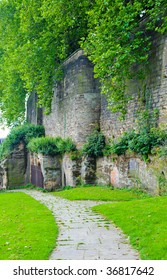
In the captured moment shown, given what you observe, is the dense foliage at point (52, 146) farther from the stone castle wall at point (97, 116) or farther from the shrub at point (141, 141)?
the shrub at point (141, 141)

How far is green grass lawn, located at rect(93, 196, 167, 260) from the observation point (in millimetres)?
5473

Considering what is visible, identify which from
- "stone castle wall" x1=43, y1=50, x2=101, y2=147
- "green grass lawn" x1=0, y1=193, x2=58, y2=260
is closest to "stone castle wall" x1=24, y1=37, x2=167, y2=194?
"stone castle wall" x1=43, y1=50, x2=101, y2=147

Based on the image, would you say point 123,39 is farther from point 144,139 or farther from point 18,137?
point 18,137

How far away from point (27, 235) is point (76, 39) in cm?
1470

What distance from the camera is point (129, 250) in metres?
5.75

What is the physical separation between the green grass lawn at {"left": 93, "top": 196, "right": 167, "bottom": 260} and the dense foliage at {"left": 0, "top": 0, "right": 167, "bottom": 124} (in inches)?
195

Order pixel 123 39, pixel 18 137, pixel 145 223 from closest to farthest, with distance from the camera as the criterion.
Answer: pixel 145 223 → pixel 123 39 → pixel 18 137

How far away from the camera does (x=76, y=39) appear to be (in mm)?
19453

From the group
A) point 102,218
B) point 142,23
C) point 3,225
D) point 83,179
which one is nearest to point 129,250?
point 102,218

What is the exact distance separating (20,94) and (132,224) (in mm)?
22373

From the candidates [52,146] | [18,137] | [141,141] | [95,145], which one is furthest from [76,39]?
[141,141]

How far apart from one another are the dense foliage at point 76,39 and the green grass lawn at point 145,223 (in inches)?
195

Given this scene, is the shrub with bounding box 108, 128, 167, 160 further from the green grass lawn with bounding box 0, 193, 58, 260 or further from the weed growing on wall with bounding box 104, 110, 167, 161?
the green grass lawn with bounding box 0, 193, 58, 260

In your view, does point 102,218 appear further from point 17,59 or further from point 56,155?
→ point 17,59
